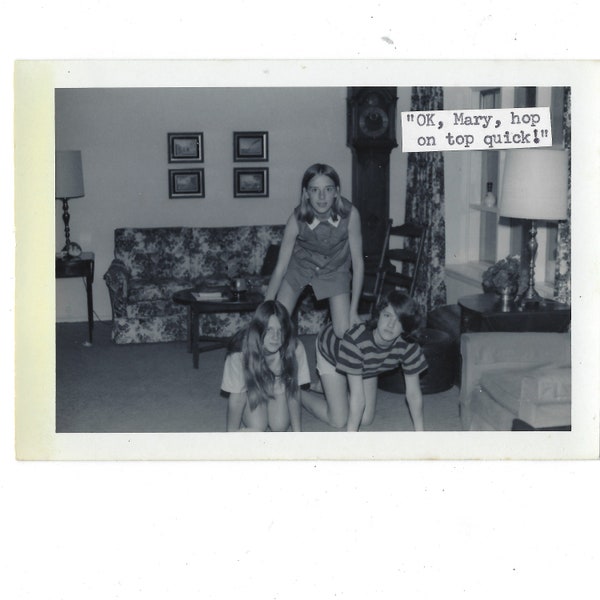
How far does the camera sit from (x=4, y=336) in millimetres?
2648

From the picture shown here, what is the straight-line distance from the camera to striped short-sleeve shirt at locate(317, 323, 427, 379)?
3.67 meters

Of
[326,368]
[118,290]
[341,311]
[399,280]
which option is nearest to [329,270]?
[341,311]

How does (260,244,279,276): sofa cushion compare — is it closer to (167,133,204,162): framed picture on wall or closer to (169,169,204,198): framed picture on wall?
(169,169,204,198): framed picture on wall

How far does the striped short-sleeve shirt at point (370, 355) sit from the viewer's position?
3.67 meters

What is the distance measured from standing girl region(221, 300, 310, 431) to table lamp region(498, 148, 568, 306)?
5.37 feet

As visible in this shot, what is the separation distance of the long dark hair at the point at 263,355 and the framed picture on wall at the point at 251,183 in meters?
4.15

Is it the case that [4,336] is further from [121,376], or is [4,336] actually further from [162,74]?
[121,376]

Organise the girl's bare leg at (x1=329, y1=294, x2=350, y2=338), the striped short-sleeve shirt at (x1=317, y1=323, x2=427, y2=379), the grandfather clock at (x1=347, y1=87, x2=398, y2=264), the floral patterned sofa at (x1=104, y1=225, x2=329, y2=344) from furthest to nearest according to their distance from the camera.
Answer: the grandfather clock at (x1=347, y1=87, x2=398, y2=264) < the floral patterned sofa at (x1=104, y1=225, x2=329, y2=344) < the girl's bare leg at (x1=329, y1=294, x2=350, y2=338) < the striped short-sleeve shirt at (x1=317, y1=323, x2=427, y2=379)

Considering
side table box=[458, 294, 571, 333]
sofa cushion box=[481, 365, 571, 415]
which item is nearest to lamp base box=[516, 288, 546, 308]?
side table box=[458, 294, 571, 333]

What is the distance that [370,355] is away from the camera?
12.3 feet

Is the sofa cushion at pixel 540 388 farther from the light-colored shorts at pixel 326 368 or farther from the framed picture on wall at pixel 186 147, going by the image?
the framed picture on wall at pixel 186 147
